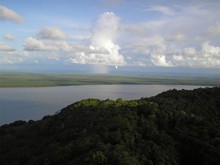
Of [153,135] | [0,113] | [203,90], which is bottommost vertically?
[0,113]

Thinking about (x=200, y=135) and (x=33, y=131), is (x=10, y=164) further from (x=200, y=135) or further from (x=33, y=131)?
(x=200, y=135)

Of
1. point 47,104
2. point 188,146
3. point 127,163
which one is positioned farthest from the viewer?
point 47,104

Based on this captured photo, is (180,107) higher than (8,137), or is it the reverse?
(180,107)

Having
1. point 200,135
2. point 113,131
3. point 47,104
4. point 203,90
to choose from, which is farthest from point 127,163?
point 47,104

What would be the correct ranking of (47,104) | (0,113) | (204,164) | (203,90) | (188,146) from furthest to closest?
(47,104) → (0,113) → (203,90) → (188,146) → (204,164)

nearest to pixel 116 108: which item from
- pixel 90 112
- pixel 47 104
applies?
pixel 90 112

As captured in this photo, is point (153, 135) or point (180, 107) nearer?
point (153, 135)
